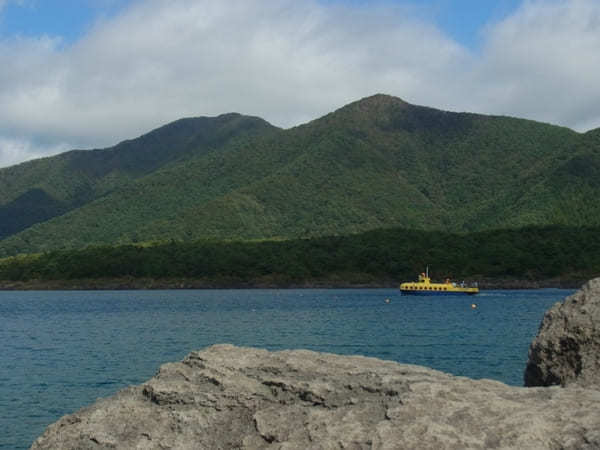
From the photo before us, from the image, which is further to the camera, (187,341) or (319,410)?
(187,341)

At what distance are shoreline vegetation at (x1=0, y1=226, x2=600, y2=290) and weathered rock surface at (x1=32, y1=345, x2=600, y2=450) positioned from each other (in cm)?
13050

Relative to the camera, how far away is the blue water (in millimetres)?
27391

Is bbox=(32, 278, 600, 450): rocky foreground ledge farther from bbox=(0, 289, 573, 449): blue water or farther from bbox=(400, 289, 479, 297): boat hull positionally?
bbox=(400, 289, 479, 297): boat hull

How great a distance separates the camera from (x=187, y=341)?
47.8 metres

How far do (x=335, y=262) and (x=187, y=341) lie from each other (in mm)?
103261

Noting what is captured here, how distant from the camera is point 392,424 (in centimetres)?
740

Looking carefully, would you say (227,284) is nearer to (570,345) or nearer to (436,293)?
(436,293)

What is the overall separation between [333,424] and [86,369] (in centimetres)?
2833

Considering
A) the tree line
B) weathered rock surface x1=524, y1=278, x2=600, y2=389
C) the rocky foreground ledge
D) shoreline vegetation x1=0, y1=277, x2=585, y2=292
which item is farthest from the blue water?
the tree line

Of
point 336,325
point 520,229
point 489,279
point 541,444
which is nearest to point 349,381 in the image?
Result: point 541,444

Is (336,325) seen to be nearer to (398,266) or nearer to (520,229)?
(398,266)

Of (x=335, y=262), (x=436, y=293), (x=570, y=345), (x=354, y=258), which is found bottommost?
(x=436, y=293)

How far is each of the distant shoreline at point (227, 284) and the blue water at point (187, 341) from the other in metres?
54.4

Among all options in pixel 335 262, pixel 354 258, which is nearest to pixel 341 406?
pixel 335 262
